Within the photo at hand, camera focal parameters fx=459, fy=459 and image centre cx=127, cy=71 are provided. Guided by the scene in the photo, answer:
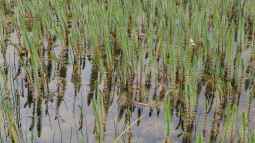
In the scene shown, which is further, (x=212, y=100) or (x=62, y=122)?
(x=212, y=100)

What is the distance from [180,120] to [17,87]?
1.25 meters

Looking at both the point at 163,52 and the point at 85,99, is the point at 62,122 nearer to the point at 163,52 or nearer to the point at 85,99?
the point at 85,99

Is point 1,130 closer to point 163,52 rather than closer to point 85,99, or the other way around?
point 85,99

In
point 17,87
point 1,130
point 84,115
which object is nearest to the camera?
point 1,130

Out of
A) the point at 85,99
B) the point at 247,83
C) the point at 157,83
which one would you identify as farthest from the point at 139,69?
the point at 247,83

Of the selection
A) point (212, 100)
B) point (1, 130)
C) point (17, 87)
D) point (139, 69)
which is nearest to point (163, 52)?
point (139, 69)

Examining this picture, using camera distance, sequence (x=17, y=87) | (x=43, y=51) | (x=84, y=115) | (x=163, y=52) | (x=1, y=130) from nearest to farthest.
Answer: (x=1, y=130)
(x=84, y=115)
(x=17, y=87)
(x=163, y=52)
(x=43, y=51)

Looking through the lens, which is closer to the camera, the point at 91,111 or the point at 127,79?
the point at 91,111

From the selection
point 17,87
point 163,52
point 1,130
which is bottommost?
point 1,130

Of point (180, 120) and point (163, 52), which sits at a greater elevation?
point (163, 52)

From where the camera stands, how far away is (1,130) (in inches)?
117

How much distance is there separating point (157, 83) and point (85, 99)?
575 mm

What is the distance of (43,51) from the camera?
168 inches

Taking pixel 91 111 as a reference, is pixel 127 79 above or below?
above
